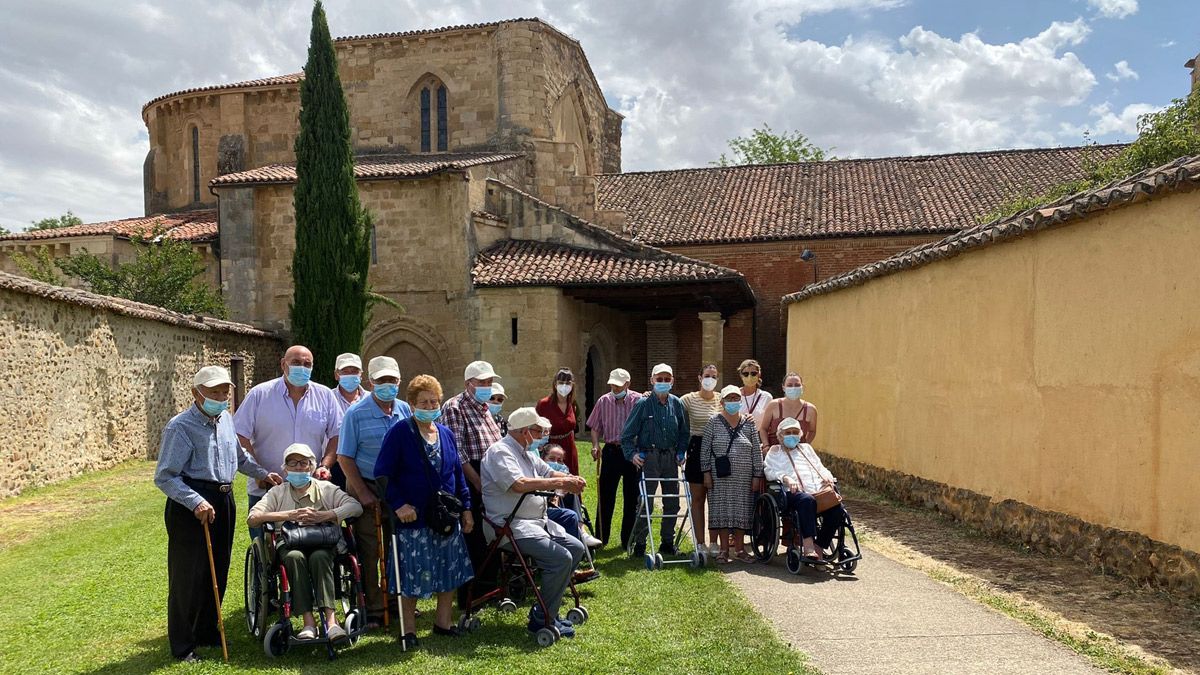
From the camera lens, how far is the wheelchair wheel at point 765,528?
8070 millimetres

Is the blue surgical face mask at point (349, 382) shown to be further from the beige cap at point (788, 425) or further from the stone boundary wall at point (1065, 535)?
the stone boundary wall at point (1065, 535)

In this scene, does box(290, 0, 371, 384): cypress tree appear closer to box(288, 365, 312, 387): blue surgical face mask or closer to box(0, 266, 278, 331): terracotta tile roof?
box(0, 266, 278, 331): terracotta tile roof

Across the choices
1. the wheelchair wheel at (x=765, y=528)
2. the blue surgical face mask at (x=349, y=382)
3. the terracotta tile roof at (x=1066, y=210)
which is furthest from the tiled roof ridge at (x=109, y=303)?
the terracotta tile roof at (x=1066, y=210)

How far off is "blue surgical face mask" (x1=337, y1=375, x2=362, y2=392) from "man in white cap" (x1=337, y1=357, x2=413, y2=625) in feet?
2.83

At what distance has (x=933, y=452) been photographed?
1100 cm

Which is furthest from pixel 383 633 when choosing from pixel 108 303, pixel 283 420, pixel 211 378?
pixel 108 303

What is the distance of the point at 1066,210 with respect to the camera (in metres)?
8.02

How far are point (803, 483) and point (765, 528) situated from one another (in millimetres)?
550

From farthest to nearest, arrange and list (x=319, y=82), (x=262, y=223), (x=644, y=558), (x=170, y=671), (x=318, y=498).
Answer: (x=262, y=223) → (x=319, y=82) → (x=644, y=558) → (x=318, y=498) → (x=170, y=671)

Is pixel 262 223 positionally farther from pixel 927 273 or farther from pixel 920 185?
pixel 920 185

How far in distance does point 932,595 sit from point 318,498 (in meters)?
4.36

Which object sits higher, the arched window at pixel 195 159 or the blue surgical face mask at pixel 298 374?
the arched window at pixel 195 159

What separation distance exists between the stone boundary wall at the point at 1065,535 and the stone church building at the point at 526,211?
909 cm

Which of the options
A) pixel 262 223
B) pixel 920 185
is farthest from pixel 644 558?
pixel 920 185
